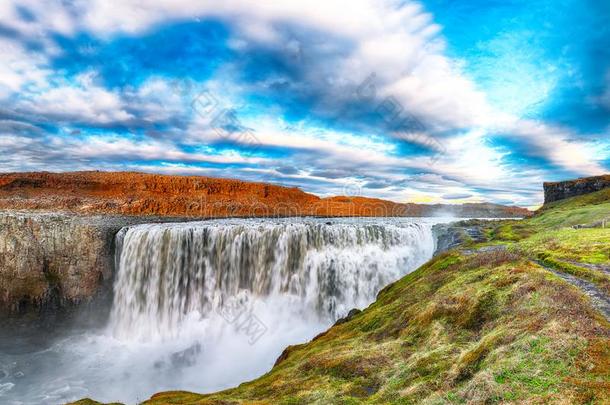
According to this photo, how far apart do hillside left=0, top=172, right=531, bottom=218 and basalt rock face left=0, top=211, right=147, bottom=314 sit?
2513 cm

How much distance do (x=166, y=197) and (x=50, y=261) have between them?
7497cm

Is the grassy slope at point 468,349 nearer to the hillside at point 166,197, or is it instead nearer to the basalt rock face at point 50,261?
the basalt rock face at point 50,261

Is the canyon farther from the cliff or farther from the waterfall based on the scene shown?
the waterfall

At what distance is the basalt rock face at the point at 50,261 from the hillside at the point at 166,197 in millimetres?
25129

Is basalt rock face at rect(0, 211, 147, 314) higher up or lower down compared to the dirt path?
lower down

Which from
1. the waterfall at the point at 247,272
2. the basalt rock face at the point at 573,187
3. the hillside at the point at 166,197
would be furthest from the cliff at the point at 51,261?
the basalt rock face at the point at 573,187

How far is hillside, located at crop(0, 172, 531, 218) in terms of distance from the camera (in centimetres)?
7017

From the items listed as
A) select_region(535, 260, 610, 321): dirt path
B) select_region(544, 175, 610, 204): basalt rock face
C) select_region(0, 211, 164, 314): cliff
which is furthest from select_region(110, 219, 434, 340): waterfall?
select_region(544, 175, 610, 204): basalt rock face

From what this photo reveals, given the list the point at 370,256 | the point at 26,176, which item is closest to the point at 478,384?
the point at 370,256

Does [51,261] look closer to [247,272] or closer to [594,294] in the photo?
[247,272]

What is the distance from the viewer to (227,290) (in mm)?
32906

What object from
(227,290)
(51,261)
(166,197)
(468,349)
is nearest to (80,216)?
(51,261)

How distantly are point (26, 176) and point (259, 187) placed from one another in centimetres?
7276

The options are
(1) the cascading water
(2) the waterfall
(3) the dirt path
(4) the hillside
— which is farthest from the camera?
(4) the hillside
